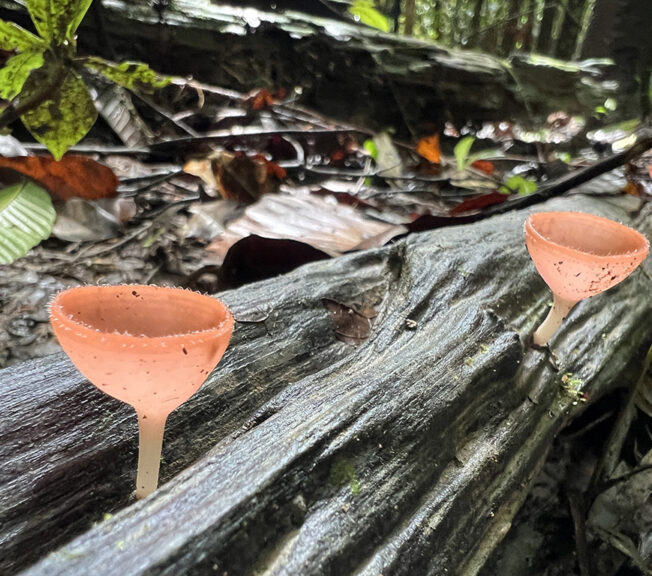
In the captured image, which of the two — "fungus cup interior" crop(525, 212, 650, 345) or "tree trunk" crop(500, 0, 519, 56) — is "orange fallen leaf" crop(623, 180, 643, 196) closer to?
"fungus cup interior" crop(525, 212, 650, 345)

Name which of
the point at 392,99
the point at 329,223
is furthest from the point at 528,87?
the point at 329,223

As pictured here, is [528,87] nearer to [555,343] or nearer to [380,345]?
[555,343]

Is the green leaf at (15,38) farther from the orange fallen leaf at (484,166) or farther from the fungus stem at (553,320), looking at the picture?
the orange fallen leaf at (484,166)

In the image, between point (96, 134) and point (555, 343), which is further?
point (96, 134)

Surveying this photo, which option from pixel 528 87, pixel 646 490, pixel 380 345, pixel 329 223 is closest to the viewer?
pixel 380 345

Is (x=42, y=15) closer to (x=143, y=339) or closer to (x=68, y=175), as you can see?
(x=68, y=175)

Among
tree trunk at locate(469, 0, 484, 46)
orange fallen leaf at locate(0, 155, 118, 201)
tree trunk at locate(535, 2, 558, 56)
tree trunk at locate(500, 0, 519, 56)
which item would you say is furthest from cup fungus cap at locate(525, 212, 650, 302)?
tree trunk at locate(500, 0, 519, 56)
